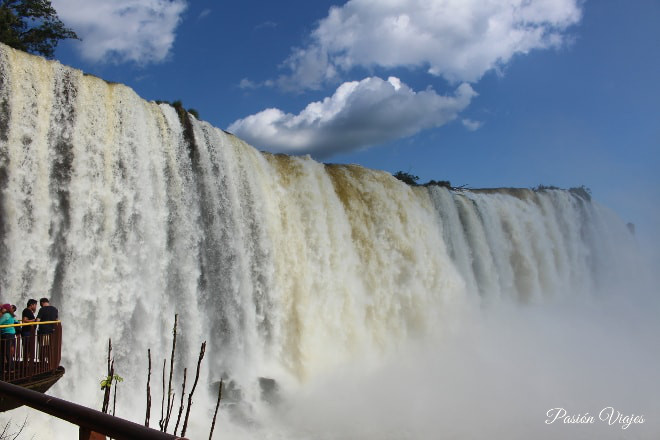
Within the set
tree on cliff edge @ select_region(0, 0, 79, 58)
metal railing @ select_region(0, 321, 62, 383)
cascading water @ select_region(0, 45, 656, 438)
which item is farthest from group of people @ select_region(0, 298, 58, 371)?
tree on cliff edge @ select_region(0, 0, 79, 58)

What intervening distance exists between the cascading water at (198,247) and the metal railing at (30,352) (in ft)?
9.37

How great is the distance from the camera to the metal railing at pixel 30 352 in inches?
252

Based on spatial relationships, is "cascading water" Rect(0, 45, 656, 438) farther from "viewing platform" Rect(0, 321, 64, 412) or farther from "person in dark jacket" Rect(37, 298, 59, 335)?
"viewing platform" Rect(0, 321, 64, 412)

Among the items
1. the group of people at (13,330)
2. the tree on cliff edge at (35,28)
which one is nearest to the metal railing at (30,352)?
the group of people at (13,330)

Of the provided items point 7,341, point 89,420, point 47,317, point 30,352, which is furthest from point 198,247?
point 89,420

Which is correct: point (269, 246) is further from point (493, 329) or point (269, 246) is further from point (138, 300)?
point (493, 329)

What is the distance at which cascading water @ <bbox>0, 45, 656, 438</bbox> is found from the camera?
33.2ft

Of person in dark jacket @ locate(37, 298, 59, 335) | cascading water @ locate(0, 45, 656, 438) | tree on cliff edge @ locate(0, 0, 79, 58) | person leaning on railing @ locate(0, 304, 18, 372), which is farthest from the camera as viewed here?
tree on cliff edge @ locate(0, 0, 79, 58)

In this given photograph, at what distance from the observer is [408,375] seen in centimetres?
1515

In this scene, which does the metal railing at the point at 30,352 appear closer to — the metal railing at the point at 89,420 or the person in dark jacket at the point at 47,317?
the person in dark jacket at the point at 47,317

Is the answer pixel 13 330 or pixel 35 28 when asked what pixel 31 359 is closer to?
pixel 13 330

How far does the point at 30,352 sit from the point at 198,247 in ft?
19.6

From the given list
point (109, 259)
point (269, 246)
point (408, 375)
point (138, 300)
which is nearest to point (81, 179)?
point (109, 259)

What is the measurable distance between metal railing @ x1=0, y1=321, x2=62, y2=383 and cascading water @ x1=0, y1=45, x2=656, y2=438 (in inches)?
112
